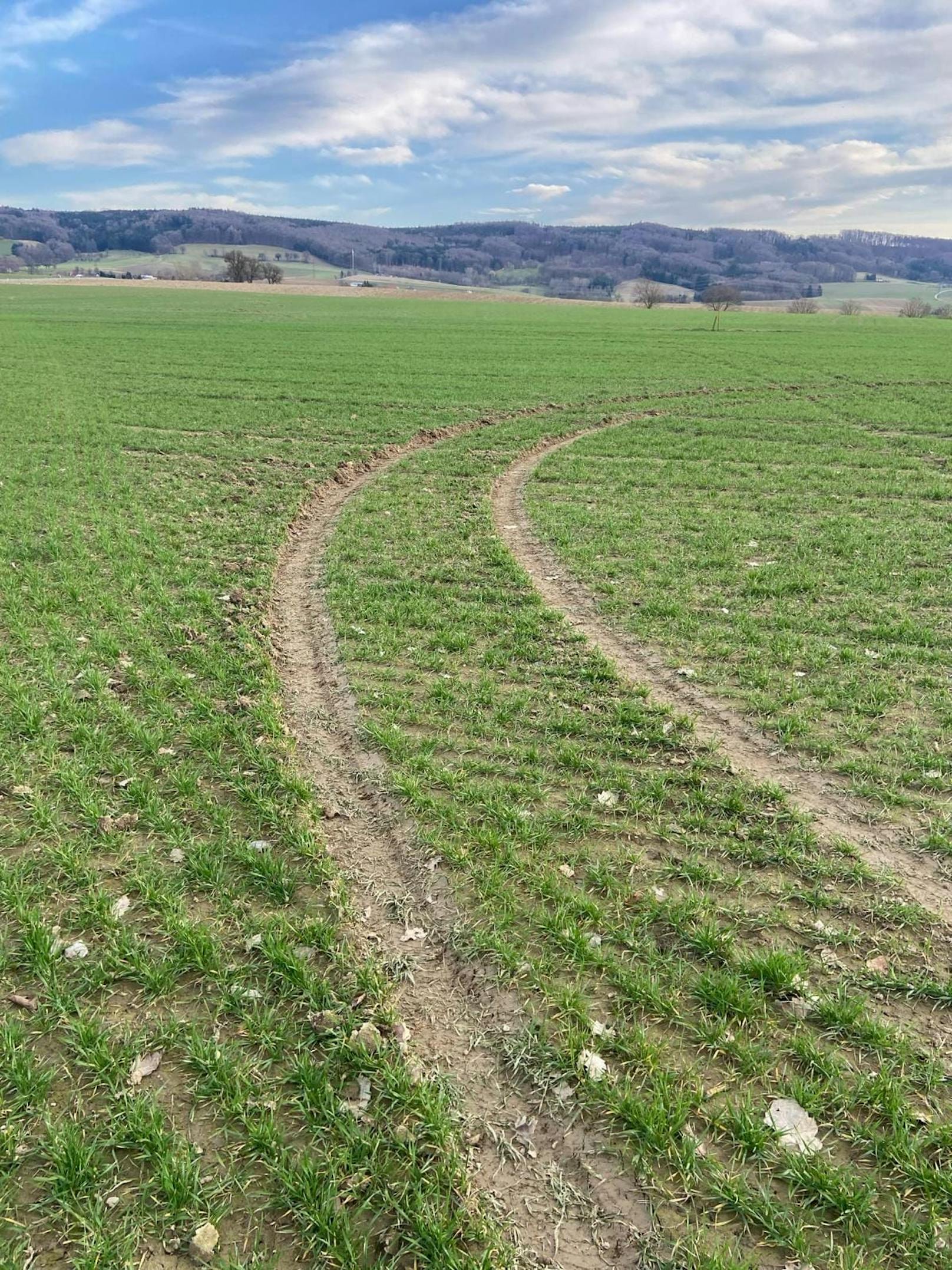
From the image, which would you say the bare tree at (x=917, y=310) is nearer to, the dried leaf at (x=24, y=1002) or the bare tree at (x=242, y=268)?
the bare tree at (x=242, y=268)

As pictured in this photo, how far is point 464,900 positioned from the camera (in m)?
5.10

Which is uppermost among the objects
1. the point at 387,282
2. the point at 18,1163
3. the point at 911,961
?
the point at 387,282

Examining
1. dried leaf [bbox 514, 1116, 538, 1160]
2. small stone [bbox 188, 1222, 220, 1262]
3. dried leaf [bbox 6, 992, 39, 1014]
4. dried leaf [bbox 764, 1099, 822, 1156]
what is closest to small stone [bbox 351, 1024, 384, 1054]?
dried leaf [bbox 514, 1116, 538, 1160]

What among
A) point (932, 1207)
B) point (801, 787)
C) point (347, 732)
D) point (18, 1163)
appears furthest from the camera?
point (347, 732)

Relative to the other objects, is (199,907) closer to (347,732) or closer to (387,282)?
(347,732)

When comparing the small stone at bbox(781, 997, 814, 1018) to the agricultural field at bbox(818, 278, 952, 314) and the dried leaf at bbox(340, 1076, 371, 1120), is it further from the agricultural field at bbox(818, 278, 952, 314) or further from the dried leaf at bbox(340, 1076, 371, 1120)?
the agricultural field at bbox(818, 278, 952, 314)

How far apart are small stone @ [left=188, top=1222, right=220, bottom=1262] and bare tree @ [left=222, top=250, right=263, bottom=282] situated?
5757 inches

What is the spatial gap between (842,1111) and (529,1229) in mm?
1629

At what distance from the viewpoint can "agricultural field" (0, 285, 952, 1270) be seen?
340cm

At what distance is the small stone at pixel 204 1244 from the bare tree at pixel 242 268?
14623 centimetres


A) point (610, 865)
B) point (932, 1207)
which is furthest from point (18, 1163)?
point (932, 1207)

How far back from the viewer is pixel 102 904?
4.98 metres

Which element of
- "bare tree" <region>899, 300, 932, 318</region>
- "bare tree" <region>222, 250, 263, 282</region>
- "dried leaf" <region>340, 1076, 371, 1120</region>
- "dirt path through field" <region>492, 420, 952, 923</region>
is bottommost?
"dried leaf" <region>340, 1076, 371, 1120</region>

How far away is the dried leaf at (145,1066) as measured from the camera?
3922mm
